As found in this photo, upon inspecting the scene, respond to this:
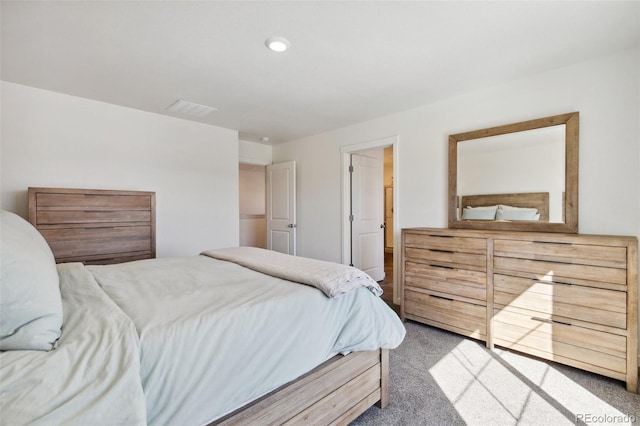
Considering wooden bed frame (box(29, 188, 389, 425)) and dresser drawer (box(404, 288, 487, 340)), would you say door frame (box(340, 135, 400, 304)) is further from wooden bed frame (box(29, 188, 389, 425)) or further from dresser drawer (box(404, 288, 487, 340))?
wooden bed frame (box(29, 188, 389, 425))

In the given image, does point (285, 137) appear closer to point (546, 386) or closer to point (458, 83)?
point (458, 83)

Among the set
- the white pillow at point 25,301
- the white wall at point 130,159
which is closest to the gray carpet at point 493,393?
the white pillow at point 25,301

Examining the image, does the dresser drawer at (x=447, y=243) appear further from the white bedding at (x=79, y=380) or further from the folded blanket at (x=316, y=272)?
the white bedding at (x=79, y=380)

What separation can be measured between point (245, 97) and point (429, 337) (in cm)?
293

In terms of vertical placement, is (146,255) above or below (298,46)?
below

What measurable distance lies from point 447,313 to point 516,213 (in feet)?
3.61

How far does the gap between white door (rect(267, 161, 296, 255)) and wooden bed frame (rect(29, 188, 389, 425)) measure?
2074mm

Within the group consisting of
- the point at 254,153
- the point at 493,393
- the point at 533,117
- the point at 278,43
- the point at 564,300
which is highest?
the point at 278,43

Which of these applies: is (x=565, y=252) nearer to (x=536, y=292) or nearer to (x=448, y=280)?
(x=536, y=292)

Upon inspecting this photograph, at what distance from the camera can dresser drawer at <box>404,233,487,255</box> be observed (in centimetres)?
248

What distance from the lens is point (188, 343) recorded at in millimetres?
988

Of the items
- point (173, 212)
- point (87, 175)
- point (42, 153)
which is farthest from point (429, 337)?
point (42, 153)

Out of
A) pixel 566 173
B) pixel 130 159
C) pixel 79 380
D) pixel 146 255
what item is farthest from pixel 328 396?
pixel 130 159

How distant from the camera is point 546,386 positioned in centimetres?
189
